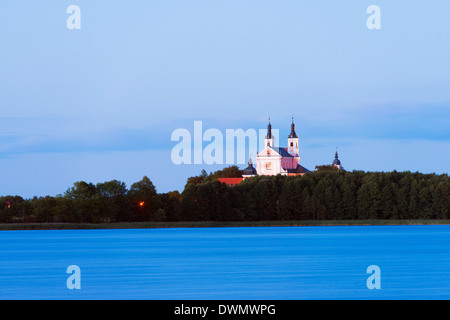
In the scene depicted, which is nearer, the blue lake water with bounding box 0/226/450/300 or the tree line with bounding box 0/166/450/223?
the blue lake water with bounding box 0/226/450/300

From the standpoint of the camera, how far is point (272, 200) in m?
134

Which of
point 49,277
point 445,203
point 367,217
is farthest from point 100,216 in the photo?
point 49,277

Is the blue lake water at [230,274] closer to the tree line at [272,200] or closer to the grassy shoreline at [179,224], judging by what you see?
the grassy shoreline at [179,224]

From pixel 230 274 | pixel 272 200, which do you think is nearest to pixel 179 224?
pixel 272 200

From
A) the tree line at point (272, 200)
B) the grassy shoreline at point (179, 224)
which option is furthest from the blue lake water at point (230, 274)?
the tree line at point (272, 200)

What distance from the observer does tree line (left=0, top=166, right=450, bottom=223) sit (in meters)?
112

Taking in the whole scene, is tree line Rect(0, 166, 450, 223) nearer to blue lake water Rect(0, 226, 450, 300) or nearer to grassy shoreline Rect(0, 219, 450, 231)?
grassy shoreline Rect(0, 219, 450, 231)

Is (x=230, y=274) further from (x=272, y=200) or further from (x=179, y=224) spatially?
(x=272, y=200)

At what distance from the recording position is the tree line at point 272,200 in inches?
4417

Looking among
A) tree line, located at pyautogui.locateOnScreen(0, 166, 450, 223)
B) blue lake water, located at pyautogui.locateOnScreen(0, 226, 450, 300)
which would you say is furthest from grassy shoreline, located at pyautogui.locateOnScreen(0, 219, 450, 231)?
blue lake water, located at pyautogui.locateOnScreen(0, 226, 450, 300)
